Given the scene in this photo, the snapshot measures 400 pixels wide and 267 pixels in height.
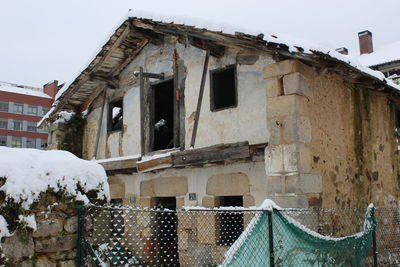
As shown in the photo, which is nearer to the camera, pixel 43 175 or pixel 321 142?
pixel 43 175

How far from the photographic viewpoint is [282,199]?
6492mm

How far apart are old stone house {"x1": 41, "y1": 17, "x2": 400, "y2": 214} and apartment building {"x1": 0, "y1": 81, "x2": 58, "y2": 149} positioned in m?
41.6

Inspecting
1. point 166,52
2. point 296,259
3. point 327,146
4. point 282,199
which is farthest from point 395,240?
point 166,52

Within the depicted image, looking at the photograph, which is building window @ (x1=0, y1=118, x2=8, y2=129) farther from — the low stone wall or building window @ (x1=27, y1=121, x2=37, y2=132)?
the low stone wall

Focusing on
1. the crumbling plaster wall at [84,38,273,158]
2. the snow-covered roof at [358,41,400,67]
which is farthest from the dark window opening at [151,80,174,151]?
the snow-covered roof at [358,41,400,67]

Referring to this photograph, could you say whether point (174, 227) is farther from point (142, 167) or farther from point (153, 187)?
point (142, 167)

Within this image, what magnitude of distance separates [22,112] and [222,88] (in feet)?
152

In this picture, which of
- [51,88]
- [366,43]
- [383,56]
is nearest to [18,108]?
[51,88]

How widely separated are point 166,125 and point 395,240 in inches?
285

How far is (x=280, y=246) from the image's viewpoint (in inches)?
173

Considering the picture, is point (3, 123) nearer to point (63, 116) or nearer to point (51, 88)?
point (51, 88)

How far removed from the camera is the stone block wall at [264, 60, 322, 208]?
646 cm

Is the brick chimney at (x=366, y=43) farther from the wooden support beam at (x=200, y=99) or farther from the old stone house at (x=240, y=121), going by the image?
the wooden support beam at (x=200, y=99)

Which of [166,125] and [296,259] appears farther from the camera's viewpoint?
[166,125]
